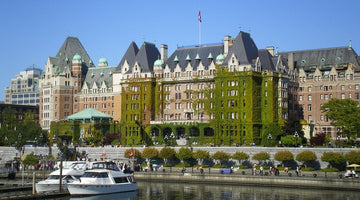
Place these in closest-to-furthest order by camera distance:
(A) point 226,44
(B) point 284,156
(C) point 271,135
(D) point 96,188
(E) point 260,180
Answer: (D) point 96,188 < (E) point 260,180 < (B) point 284,156 < (C) point 271,135 < (A) point 226,44

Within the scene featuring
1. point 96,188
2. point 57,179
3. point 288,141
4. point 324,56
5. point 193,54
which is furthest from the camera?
point 324,56

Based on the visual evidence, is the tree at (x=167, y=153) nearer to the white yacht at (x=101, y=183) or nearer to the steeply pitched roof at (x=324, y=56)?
the white yacht at (x=101, y=183)

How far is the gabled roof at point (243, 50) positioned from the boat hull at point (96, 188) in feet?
212

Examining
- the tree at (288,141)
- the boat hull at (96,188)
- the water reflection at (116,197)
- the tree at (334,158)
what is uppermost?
the tree at (288,141)

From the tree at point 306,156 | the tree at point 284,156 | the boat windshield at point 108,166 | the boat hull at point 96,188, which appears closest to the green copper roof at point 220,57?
the tree at point 284,156

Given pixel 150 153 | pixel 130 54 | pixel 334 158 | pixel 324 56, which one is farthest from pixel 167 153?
→ pixel 324 56

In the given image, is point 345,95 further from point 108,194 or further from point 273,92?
point 108,194

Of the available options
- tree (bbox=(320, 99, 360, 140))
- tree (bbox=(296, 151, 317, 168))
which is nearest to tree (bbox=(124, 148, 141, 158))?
tree (bbox=(296, 151, 317, 168))

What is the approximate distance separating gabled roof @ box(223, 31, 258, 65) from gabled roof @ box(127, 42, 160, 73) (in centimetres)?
2508

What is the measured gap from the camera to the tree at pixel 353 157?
110 meters

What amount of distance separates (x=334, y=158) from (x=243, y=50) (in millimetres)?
48463

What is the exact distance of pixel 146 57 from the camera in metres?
172

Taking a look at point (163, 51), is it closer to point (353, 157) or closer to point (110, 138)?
point (110, 138)

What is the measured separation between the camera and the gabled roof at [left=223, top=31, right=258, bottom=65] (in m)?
153
